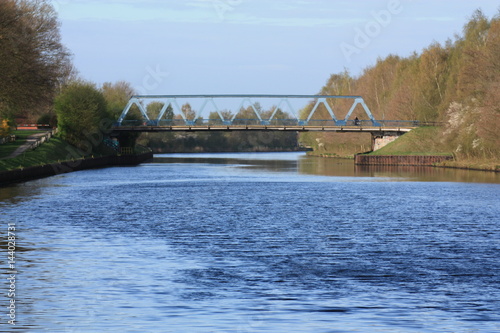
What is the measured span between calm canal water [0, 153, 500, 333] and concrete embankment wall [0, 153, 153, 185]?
16832 millimetres

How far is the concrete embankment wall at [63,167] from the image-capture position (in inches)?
2539

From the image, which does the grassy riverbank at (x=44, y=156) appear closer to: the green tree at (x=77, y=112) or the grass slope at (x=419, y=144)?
the green tree at (x=77, y=112)

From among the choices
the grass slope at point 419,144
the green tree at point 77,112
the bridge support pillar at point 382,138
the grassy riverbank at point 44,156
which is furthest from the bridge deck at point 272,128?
the grassy riverbank at point 44,156

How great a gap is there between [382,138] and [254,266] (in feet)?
364

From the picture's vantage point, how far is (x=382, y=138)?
433 ft

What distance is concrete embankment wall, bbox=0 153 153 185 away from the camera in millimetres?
64500

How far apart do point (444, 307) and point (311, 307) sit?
2865mm

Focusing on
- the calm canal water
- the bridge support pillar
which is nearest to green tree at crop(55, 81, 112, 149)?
the bridge support pillar

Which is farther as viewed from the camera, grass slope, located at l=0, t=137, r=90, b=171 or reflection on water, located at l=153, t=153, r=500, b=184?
reflection on water, located at l=153, t=153, r=500, b=184

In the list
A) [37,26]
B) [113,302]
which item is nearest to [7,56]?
[37,26]

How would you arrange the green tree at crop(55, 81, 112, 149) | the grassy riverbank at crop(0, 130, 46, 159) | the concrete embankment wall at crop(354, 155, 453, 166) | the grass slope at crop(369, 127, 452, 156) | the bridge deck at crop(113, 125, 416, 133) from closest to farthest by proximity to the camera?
the grassy riverbank at crop(0, 130, 46, 159)
the green tree at crop(55, 81, 112, 149)
the grass slope at crop(369, 127, 452, 156)
the concrete embankment wall at crop(354, 155, 453, 166)
the bridge deck at crop(113, 125, 416, 133)

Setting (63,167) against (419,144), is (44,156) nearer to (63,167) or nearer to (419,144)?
(63,167)

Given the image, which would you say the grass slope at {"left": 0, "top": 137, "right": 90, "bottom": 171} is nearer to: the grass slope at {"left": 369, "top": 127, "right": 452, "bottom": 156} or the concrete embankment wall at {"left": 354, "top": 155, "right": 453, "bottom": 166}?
the concrete embankment wall at {"left": 354, "top": 155, "right": 453, "bottom": 166}

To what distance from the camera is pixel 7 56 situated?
6366 centimetres
